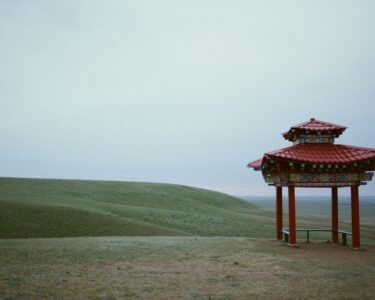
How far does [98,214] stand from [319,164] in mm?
21570

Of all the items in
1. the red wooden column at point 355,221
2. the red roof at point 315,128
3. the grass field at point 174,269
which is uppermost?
the red roof at point 315,128

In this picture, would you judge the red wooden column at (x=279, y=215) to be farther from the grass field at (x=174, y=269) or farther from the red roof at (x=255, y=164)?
the red roof at (x=255, y=164)

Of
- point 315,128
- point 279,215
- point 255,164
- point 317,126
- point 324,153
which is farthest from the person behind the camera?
point 279,215

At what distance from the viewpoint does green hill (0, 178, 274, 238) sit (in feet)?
93.8

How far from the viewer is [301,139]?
20.0 meters

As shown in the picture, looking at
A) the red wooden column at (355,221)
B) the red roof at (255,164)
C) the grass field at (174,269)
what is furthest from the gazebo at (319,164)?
the grass field at (174,269)

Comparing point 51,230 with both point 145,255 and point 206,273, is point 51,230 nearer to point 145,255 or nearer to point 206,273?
point 145,255

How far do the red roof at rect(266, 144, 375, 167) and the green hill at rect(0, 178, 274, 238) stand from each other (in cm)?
1481

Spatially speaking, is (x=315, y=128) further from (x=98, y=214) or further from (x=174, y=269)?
(x=98, y=214)

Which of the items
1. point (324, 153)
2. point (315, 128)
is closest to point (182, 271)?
point (324, 153)

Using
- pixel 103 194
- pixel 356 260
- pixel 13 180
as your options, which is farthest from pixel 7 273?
pixel 13 180

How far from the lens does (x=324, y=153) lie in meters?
18.8

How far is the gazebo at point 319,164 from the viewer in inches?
710

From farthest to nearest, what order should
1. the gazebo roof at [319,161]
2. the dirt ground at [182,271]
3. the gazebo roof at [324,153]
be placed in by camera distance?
the gazebo roof at [319,161] < the gazebo roof at [324,153] < the dirt ground at [182,271]
